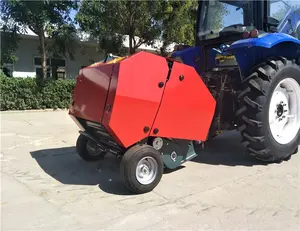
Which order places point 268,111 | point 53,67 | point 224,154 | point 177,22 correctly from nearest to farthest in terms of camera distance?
point 268,111
point 224,154
point 177,22
point 53,67

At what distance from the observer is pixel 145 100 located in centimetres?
342

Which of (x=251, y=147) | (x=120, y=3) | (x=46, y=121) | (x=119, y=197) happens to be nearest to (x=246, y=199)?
(x=251, y=147)

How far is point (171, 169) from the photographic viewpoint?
4.18 m

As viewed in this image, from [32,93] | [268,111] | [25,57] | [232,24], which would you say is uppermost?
[232,24]

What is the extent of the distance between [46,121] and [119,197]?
19.4 ft

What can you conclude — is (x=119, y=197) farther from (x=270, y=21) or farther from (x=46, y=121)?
(x=46, y=121)

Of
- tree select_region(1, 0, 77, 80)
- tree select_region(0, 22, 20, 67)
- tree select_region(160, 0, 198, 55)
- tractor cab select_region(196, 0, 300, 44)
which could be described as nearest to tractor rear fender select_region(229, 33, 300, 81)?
tractor cab select_region(196, 0, 300, 44)

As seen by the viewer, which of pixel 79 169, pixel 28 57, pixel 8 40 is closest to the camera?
pixel 79 169

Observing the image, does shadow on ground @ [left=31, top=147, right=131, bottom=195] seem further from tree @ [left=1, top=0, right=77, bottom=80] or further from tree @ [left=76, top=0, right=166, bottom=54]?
tree @ [left=76, top=0, right=166, bottom=54]

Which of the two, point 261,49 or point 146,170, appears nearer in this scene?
point 146,170

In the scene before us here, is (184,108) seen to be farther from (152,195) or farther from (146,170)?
(152,195)

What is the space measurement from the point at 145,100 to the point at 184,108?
0.54m

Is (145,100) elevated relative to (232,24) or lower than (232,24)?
lower

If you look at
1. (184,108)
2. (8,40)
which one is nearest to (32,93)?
(8,40)
